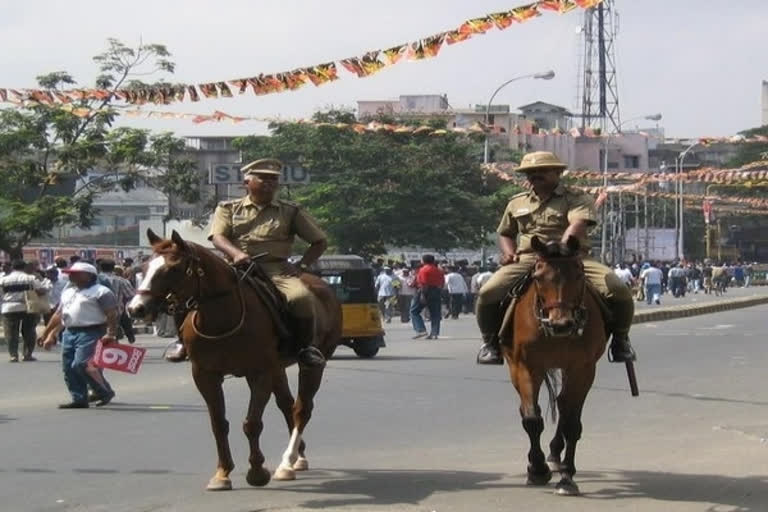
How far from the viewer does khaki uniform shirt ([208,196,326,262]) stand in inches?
411

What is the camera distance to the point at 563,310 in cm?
928

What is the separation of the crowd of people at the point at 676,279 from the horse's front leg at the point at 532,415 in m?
44.0

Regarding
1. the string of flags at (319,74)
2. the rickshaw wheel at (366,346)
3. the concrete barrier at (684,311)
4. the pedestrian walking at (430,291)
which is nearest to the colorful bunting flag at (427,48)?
the string of flags at (319,74)

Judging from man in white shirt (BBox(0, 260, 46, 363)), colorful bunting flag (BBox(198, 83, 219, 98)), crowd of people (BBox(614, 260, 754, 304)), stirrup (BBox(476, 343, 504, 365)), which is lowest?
crowd of people (BBox(614, 260, 754, 304))

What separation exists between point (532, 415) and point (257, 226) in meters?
2.38

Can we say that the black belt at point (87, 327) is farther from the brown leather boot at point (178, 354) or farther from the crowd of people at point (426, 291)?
the crowd of people at point (426, 291)

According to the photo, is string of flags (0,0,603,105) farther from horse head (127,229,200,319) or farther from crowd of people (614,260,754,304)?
crowd of people (614,260,754,304)

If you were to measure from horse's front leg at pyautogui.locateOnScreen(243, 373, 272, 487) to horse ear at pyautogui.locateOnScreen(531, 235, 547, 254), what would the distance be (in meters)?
2.03

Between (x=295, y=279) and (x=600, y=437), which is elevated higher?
(x=295, y=279)

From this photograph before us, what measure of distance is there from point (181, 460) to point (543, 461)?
3.07m

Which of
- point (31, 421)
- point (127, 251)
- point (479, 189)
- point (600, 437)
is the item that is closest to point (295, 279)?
point (600, 437)

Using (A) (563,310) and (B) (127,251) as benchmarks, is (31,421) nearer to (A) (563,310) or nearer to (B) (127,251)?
(A) (563,310)

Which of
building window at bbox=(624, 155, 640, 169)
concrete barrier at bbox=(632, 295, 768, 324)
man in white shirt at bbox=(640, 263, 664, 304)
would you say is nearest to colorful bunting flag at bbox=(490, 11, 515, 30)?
Result: concrete barrier at bbox=(632, 295, 768, 324)

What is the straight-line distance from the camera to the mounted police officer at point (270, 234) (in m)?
10.3
